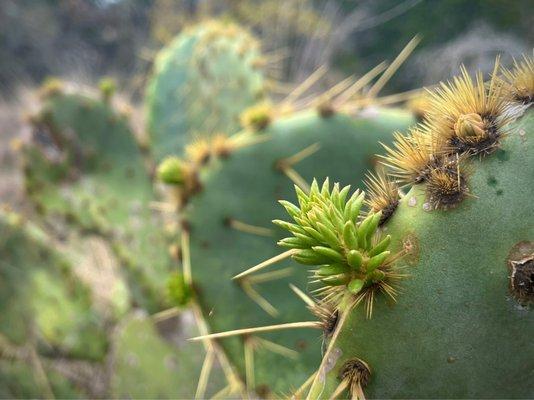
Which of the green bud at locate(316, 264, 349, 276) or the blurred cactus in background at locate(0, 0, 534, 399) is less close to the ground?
the blurred cactus in background at locate(0, 0, 534, 399)

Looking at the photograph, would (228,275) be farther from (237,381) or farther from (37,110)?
(37,110)

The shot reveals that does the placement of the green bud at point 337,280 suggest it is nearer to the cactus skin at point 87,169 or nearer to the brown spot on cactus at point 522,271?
the brown spot on cactus at point 522,271

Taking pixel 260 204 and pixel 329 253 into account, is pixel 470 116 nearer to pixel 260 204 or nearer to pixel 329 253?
pixel 329 253

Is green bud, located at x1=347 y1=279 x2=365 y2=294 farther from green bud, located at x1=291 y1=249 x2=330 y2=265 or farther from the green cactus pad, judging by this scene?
the green cactus pad

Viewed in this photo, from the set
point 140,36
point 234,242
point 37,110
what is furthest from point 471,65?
point 140,36

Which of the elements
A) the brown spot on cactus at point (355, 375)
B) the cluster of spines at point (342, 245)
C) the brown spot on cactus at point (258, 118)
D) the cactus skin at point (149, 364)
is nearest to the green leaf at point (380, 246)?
the cluster of spines at point (342, 245)

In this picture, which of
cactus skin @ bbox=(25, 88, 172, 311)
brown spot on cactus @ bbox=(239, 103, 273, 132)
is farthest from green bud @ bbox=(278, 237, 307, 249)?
cactus skin @ bbox=(25, 88, 172, 311)
